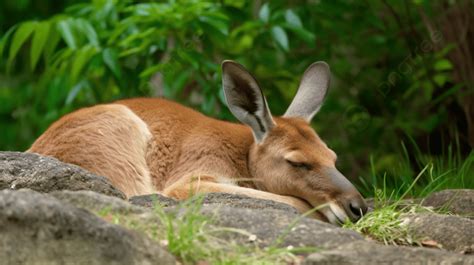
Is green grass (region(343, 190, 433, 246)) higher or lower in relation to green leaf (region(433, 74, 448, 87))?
higher

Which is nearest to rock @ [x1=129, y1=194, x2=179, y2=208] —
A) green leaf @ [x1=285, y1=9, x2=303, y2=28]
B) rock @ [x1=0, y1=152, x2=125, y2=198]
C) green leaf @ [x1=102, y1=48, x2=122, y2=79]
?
rock @ [x1=0, y1=152, x2=125, y2=198]

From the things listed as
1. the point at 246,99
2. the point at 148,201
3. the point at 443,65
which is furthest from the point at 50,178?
the point at 443,65

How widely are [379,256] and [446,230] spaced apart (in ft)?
3.99

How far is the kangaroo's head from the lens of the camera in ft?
21.6

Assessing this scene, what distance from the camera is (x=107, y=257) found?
13.0 ft

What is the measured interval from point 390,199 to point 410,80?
14.8 ft

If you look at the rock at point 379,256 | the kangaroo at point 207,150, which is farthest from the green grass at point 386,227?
the rock at point 379,256

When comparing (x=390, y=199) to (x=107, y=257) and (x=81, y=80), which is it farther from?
(x=81, y=80)

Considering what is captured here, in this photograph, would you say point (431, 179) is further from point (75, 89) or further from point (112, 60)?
point (75, 89)

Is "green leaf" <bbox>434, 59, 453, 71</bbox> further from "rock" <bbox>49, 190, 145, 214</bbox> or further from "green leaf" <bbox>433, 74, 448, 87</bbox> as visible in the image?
"rock" <bbox>49, 190, 145, 214</bbox>

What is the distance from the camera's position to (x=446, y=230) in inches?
215

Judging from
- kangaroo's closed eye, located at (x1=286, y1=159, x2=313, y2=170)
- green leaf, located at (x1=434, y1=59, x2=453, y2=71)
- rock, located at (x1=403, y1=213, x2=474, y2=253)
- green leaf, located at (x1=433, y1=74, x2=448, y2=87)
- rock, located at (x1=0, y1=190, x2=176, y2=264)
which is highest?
rock, located at (x1=0, y1=190, x2=176, y2=264)

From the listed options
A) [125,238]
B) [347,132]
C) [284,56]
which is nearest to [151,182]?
[125,238]

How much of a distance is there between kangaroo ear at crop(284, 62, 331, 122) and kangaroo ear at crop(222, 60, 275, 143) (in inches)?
23.0
